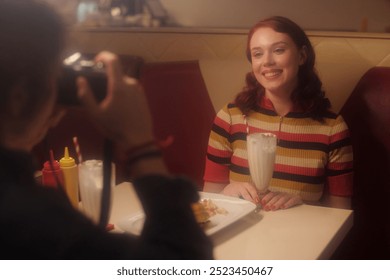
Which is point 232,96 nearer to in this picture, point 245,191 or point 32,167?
point 245,191

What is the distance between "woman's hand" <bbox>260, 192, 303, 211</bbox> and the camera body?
1.15 ft

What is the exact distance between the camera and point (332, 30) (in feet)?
3.32

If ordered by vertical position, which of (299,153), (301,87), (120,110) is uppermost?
(120,110)

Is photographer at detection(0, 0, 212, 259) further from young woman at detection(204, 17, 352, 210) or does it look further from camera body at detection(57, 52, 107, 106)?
young woman at detection(204, 17, 352, 210)

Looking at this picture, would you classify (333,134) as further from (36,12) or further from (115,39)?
(36,12)

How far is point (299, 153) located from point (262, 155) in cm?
22

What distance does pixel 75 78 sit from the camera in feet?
1.50

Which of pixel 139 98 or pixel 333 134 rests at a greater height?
pixel 139 98

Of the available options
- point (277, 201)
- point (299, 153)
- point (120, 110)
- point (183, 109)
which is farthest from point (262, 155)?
point (183, 109)

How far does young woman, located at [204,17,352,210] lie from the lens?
0.92 metres

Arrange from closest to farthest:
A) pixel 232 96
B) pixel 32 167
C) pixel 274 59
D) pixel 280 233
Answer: pixel 32 167 → pixel 280 233 → pixel 274 59 → pixel 232 96

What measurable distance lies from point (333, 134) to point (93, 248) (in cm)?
60
